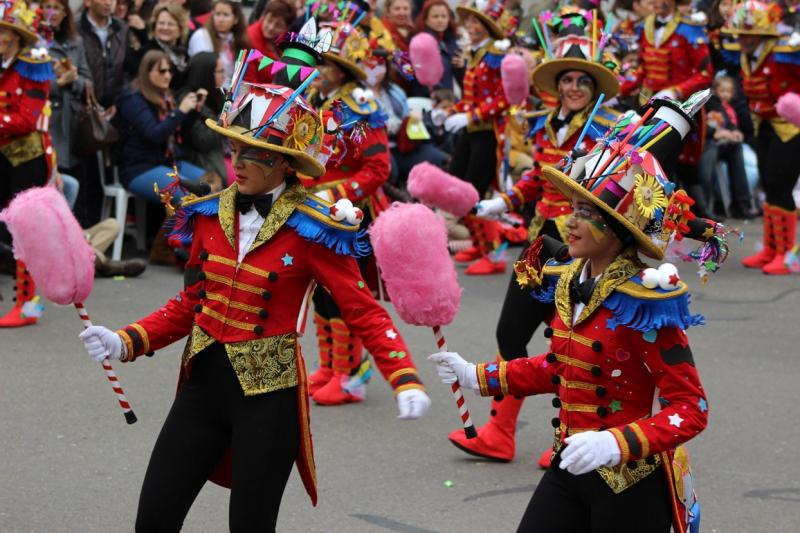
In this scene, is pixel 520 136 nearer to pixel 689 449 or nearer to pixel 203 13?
pixel 203 13

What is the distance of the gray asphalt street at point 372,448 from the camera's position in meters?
5.48

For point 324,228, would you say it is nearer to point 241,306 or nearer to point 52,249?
point 241,306

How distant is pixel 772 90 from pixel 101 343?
7784 millimetres

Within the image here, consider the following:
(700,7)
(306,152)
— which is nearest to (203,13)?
(700,7)

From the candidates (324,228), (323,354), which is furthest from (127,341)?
(323,354)

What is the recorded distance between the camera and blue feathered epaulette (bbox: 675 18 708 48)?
11.0 m

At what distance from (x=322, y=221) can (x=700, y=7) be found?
12.4 metres

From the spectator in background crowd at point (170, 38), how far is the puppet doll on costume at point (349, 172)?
378 centimetres

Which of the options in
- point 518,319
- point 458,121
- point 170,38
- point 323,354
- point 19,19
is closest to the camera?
point 518,319

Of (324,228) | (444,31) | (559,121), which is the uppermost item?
(324,228)

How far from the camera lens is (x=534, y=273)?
430 cm

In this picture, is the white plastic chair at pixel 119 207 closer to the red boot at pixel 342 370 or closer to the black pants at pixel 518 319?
the red boot at pixel 342 370

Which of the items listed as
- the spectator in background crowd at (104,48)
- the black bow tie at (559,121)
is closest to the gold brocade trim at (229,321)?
the black bow tie at (559,121)

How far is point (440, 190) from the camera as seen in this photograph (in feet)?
20.3
